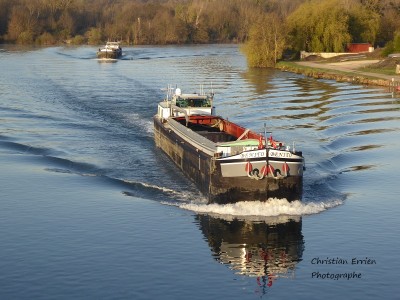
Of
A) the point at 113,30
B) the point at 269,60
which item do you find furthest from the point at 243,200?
the point at 113,30

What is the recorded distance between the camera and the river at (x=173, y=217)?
75.3 ft

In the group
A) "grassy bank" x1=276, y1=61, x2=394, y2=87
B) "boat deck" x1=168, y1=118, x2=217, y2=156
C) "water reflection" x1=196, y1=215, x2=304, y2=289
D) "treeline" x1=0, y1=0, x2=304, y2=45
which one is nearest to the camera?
"water reflection" x1=196, y1=215, x2=304, y2=289

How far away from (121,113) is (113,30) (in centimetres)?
12716

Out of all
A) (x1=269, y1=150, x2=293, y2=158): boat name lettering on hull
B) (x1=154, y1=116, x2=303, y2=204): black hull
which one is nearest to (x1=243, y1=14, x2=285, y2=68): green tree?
(x1=154, y1=116, x2=303, y2=204): black hull

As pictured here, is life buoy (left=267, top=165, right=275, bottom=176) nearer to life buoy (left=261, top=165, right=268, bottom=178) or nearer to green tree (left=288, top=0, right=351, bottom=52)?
life buoy (left=261, top=165, right=268, bottom=178)

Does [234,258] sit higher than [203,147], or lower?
lower

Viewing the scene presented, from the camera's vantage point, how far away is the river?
75.3 ft

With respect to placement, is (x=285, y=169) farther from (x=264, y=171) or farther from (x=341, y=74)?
(x=341, y=74)

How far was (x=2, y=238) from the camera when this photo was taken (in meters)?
26.8

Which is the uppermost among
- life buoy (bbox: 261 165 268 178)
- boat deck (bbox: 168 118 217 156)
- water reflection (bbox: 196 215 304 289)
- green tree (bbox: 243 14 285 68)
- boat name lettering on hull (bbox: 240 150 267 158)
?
green tree (bbox: 243 14 285 68)

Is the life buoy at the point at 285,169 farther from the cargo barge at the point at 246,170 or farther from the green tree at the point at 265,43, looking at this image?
the green tree at the point at 265,43

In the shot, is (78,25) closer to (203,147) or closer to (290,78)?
(290,78)

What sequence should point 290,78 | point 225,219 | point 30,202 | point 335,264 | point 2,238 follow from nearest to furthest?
1. point 335,264
2. point 2,238
3. point 225,219
4. point 30,202
5. point 290,78

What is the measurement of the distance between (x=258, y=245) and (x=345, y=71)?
66.6 m
